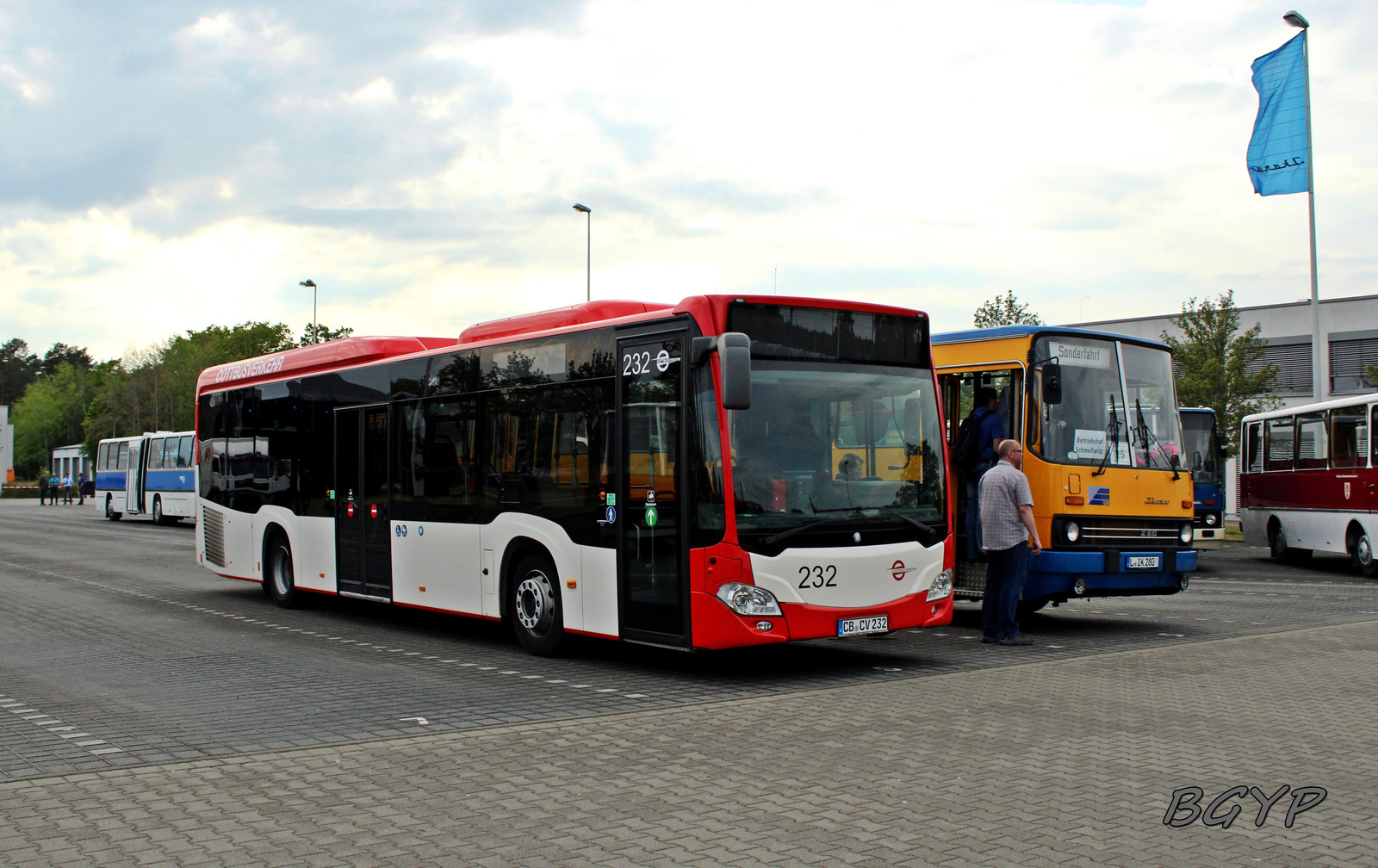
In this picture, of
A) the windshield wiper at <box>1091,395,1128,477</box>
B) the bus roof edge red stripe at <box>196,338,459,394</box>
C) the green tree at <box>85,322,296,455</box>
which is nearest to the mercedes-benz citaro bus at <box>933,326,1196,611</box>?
the windshield wiper at <box>1091,395,1128,477</box>

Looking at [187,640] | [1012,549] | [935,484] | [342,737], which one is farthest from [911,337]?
[187,640]

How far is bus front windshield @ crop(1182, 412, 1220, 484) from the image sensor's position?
71.6ft

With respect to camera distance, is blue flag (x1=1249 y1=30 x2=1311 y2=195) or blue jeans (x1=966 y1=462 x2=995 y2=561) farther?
blue flag (x1=1249 y1=30 x2=1311 y2=195)

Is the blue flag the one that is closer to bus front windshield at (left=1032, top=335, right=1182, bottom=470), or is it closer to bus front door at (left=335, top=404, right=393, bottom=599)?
bus front windshield at (left=1032, top=335, right=1182, bottom=470)

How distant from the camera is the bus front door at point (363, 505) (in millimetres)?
12805

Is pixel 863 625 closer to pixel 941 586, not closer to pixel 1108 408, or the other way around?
pixel 941 586

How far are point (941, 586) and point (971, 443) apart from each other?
260 centimetres

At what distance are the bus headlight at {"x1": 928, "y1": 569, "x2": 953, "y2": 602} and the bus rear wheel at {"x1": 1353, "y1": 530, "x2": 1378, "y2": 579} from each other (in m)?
13.7

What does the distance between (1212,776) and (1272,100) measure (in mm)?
25792

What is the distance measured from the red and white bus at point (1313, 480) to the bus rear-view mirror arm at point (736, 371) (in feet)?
52.1

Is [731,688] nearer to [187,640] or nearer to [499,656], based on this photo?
[499,656]

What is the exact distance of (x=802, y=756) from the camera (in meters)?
6.66

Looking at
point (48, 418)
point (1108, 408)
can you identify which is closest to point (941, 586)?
point (1108, 408)

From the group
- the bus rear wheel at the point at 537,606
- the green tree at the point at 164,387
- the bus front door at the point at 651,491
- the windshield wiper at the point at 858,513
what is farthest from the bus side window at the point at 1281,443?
the green tree at the point at 164,387
